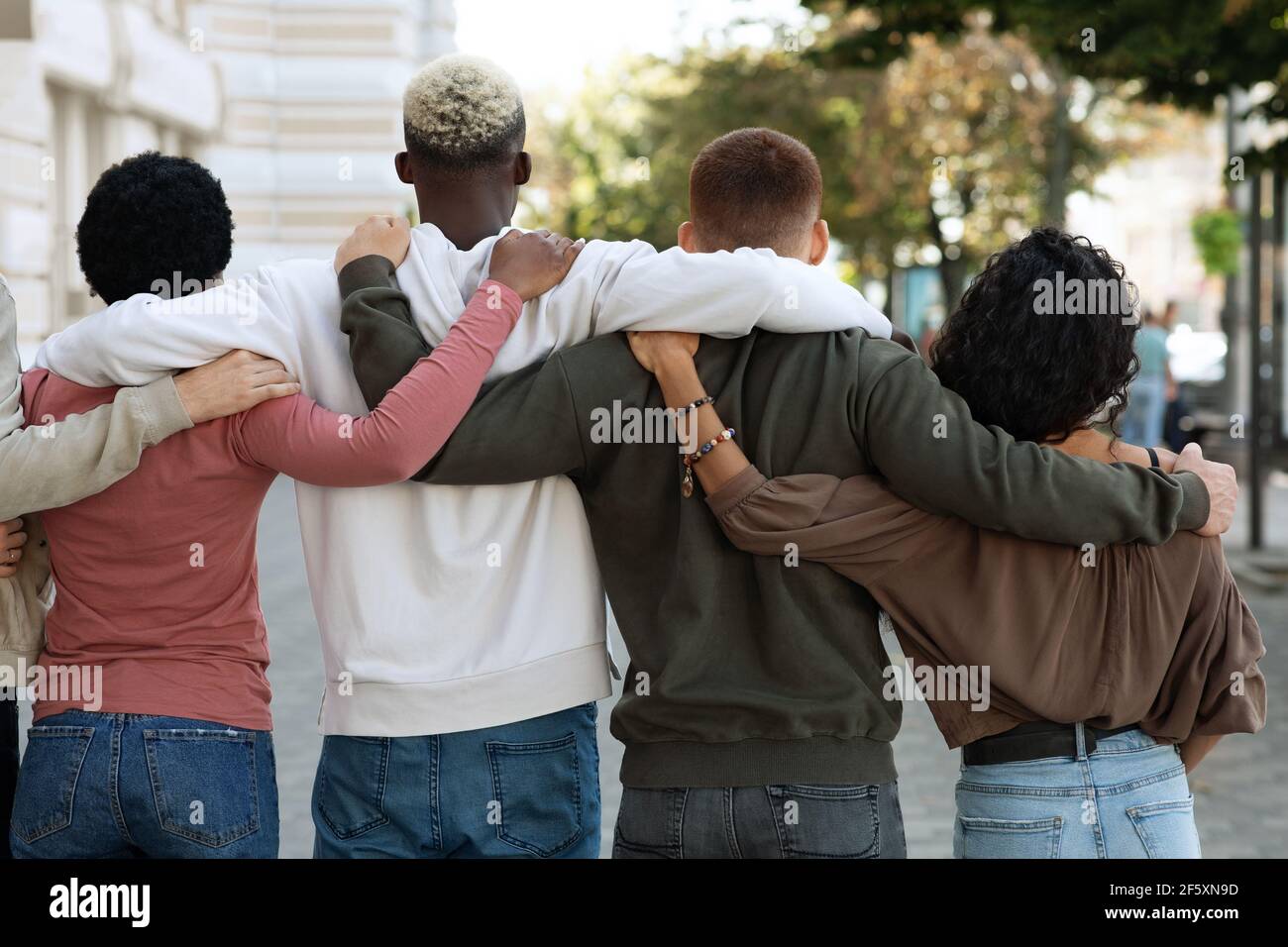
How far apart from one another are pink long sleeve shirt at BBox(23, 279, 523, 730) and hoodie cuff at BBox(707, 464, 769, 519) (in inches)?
16.5

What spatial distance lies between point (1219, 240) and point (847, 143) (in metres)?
6.00

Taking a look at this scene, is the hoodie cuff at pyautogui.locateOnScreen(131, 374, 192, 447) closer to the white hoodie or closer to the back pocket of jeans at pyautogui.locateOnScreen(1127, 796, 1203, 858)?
the white hoodie

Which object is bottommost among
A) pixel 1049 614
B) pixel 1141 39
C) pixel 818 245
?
pixel 1049 614

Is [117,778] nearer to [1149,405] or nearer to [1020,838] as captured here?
[1020,838]

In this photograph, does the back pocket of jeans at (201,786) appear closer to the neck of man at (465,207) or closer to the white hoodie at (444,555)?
the white hoodie at (444,555)

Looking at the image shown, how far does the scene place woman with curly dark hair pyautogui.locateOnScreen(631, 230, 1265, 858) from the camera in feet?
8.08

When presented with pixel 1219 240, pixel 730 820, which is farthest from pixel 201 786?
pixel 1219 240

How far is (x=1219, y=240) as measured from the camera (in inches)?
940

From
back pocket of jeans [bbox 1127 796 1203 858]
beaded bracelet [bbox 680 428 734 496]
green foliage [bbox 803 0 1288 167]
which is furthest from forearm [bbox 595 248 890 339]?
green foliage [bbox 803 0 1288 167]

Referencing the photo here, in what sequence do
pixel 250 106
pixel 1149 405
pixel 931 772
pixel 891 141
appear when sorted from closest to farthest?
pixel 931 772 < pixel 1149 405 < pixel 250 106 < pixel 891 141

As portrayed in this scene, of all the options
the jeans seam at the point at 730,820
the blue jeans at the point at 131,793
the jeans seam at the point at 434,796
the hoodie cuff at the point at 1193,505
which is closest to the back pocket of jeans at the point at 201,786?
the blue jeans at the point at 131,793

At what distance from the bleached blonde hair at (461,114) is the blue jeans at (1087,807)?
4.40 ft
